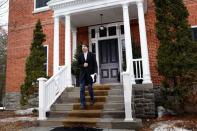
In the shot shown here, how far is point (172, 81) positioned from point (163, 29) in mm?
1783

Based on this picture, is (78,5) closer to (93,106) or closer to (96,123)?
(93,106)

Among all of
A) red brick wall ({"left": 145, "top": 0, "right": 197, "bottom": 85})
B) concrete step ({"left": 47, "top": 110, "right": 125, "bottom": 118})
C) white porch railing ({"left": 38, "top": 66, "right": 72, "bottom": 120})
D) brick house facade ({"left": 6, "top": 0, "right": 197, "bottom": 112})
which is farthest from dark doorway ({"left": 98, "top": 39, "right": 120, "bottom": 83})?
concrete step ({"left": 47, "top": 110, "right": 125, "bottom": 118})

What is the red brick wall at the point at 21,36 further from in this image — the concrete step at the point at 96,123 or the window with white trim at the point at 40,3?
the concrete step at the point at 96,123

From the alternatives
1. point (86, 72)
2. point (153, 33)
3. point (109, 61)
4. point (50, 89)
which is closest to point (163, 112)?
point (86, 72)

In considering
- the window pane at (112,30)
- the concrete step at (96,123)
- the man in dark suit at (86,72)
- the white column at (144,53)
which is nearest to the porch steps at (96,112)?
the concrete step at (96,123)

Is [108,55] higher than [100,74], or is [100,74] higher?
[108,55]

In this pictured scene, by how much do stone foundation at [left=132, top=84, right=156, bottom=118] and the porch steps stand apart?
0.60 metres

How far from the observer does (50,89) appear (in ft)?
25.0

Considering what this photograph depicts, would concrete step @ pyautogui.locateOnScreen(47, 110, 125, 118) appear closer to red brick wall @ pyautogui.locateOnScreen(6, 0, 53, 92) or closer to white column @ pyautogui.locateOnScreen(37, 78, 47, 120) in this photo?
white column @ pyautogui.locateOnScreen(37, 78, 47, 120)

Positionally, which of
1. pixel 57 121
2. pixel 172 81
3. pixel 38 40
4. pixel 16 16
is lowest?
pixel 57 121

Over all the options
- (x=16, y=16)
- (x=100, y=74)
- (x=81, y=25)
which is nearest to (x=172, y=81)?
(x=100, y=74)

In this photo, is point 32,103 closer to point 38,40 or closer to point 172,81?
point 38,40

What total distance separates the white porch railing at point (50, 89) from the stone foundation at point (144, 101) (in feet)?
8.80

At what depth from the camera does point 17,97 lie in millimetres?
12859
